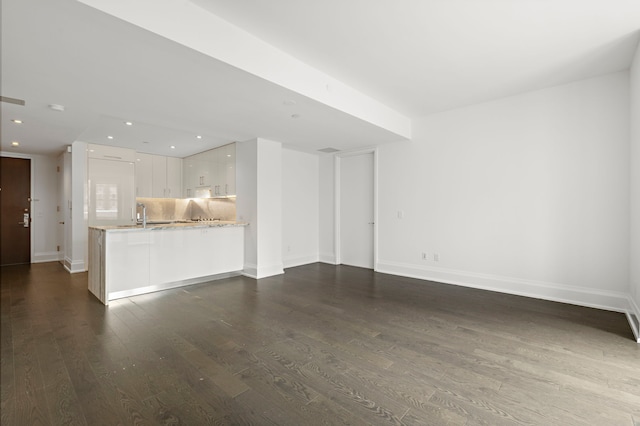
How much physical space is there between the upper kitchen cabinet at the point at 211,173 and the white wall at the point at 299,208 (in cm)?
107

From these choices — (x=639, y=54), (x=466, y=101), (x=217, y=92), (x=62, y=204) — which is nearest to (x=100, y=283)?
(x=217, y=92)

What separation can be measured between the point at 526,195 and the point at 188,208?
705 cm

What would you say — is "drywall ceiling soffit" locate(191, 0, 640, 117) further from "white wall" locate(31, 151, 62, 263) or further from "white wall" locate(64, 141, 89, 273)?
"white wall" locate(31, 151, 62, 263)

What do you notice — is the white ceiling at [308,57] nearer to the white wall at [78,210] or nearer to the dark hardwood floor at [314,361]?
the white wall at [78,210]

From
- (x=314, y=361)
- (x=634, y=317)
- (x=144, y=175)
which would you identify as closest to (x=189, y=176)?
(x=144, y=175)

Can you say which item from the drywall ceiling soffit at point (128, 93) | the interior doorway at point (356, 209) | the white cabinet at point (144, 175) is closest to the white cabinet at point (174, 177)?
the white cabinet at point (144, 175)

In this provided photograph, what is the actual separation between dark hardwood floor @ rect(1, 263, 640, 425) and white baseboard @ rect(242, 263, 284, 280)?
1119 mm

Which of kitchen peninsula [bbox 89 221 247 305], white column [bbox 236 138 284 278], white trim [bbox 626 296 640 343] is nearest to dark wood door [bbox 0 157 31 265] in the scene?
kitchen peninsula [bbox 89 221 247 305]

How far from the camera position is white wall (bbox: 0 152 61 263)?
254 inches

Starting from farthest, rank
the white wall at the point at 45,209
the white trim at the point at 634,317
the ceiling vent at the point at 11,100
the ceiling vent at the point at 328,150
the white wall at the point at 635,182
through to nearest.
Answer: the white wall at the point at 45,209, the ceiling vent at the point at 328,150, the ceiling vent at the point at 11,100, the white wall at the point at 635,182, the white trim at the point at 634,317

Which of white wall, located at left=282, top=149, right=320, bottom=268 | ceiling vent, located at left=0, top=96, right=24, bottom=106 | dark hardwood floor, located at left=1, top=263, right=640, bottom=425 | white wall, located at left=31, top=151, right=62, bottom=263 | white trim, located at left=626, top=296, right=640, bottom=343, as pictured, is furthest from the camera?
white wall, located at left=31, top=151, right=62, bottom=263

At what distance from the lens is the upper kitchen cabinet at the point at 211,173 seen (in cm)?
554

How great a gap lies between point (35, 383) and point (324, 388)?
191 cm

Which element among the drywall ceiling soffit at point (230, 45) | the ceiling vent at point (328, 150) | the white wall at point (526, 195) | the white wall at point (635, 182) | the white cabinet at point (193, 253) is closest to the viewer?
the drywall ceiling soffit at point (230, 45)
